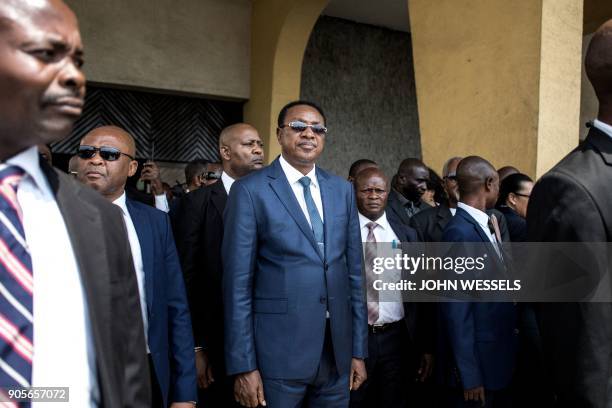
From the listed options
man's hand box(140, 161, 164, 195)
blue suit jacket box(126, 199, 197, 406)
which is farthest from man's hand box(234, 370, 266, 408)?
man's hand box(140, 161, 164, 195)

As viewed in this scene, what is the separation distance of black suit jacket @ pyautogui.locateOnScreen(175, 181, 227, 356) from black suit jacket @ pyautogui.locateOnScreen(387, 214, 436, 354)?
1.27 metres

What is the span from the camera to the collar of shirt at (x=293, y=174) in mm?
3027

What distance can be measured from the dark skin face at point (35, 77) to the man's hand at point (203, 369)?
239 centimetres

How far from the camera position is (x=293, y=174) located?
3037 mm

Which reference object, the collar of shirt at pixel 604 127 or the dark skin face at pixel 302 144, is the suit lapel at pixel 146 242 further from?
the collar of shirt at pixel 604 127

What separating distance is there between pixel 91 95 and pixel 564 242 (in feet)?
27.2

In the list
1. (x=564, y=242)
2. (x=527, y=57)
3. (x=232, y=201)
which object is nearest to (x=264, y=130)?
(x=527, y=57)

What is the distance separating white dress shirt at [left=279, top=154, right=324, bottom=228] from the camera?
300 cm

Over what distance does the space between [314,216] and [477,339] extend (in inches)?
50.8

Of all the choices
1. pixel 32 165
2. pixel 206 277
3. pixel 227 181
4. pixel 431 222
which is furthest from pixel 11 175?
pixel 431 222

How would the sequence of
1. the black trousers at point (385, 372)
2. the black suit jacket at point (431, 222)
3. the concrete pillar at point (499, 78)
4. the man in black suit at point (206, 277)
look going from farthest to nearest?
the concrete pillar at point (499, 78)
the black suit jacket at point (431, 222)
the black trousers at point (385, 372)
the man in black suit at point (206, 277)

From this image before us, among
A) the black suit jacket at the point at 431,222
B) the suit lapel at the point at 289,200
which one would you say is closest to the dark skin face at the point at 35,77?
the suit lapel at the point at 289,200

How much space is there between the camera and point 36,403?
1223 mm

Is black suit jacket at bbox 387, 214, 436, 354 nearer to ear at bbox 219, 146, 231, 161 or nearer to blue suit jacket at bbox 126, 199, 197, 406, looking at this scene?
ear at bbox 219, 146, 231, 161
